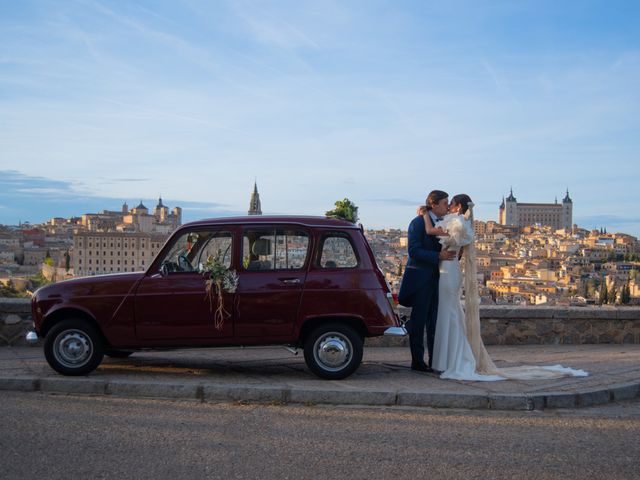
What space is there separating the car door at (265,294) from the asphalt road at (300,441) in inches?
42.5

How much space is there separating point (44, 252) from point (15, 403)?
148994 mm

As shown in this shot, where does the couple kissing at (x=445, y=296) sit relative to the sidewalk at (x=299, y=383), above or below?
above

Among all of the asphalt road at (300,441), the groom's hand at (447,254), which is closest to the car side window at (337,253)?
the groom's hand at (447,254)

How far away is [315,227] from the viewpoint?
8.12 meters

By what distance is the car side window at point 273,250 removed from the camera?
8.06 m

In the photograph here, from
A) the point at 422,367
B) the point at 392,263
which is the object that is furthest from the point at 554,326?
the point at 392,263

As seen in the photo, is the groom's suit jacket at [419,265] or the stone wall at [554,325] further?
the stone wall at [554,325]

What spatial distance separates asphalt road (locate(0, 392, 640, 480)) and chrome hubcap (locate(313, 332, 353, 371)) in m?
1.00

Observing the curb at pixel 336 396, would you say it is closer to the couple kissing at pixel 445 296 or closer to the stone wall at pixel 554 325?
the couple kissing at pixel 445 296

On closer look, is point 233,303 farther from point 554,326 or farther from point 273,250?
point 554,326

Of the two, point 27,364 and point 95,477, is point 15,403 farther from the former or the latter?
point 95,477

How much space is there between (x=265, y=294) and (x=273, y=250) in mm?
535

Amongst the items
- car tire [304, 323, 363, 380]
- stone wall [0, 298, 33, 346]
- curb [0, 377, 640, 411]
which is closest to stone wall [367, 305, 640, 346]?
car tire [304, 323, 363, 380]

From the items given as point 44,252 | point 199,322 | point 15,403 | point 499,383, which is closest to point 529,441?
point 499,383
